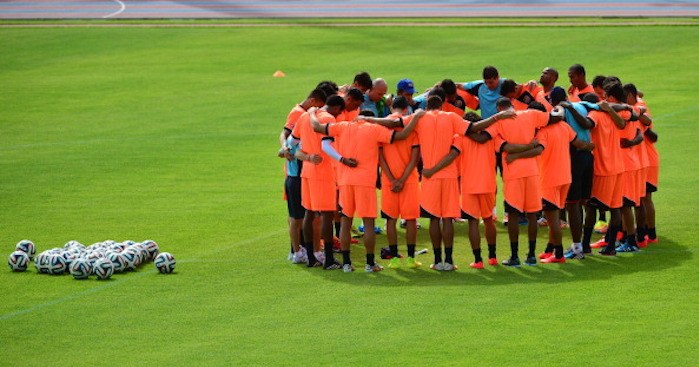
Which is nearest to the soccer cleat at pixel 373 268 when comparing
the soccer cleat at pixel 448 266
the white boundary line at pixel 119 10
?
the soccer cleat at pixel 448 266

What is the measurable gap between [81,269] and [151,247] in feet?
4.40

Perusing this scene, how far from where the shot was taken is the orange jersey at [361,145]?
16.7 metres

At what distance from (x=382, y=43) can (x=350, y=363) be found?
2684cm

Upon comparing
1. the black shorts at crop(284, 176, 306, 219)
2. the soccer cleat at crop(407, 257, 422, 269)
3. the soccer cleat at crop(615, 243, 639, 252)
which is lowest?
the soccer cleat at crop(615, 243, 639, 252)

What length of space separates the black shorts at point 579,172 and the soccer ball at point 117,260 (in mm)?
6162

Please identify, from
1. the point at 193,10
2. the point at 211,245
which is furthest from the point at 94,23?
the point at 211,245

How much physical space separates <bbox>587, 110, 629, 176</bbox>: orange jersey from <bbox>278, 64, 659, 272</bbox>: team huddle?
Answer: 0.05 feet

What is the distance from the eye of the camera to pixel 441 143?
16.7m

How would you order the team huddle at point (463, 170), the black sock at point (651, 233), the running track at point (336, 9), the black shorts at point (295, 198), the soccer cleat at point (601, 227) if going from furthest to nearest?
the running track at point (336, 9) → the soccer cleat at point (601, 227) → the black sock at point (651, 233) → the black shorts at point (295, 198) → the team huddle at point (463, 170)

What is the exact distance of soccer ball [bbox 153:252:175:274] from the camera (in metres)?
17.0

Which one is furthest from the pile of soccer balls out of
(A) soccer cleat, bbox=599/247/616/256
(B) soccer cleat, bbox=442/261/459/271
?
(A) soccer cleat, bbox=599/247/616/256

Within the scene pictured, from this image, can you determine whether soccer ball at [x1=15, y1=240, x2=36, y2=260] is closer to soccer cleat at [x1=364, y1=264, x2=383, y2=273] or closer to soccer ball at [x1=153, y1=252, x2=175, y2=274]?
soccer ball at [x1=153, y1=252, x2=175, y2=274]

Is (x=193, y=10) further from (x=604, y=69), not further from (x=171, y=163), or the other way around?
(x=171, y=163)

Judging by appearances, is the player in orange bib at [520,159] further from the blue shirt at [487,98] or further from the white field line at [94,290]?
the white field line at [94,290]
